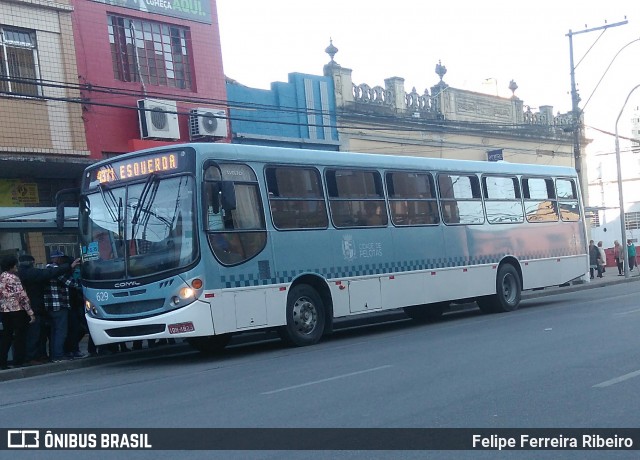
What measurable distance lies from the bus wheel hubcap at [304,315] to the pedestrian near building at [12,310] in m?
4.12

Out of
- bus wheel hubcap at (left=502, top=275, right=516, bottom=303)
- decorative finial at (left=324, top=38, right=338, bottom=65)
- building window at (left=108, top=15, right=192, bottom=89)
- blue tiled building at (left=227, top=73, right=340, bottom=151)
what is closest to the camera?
bus wheel hubcap at (left=502, top=275, right=516, bottom=303)

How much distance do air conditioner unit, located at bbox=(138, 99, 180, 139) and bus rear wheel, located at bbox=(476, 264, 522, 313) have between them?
8425mm

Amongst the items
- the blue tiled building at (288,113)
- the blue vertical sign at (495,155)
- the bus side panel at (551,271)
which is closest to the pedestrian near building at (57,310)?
the blue tiled building at (288,113)

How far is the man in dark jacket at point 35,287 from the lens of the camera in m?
13.6

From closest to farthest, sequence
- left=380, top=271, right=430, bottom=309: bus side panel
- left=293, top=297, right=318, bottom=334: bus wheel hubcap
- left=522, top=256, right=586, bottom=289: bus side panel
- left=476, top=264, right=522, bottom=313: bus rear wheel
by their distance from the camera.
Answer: left=293, top=297, right=318, bottom=334: bus wheel hubcap < left=380, top=271, right=430, bottom=309: bus side panel < left=476, top=264, right=522, bottom=313: bus rear wheel < left=522, top=256, right=586, bottom=289: bus side panel

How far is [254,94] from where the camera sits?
2455 cm

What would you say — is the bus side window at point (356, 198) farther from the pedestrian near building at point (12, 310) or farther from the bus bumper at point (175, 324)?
the pedestrian near building at point (12, 310)

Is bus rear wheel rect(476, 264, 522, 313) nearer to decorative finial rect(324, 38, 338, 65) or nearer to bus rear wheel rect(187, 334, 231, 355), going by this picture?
bus rear wheel rect(187, 334, 231, 355)

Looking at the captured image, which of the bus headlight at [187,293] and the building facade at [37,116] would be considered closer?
the bus headlight at [187,293]

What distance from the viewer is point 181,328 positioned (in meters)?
12.8

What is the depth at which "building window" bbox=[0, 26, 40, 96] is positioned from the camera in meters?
19.0

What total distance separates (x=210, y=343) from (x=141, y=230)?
9.13 ft

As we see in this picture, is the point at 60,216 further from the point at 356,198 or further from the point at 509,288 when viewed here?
the point at 509,288

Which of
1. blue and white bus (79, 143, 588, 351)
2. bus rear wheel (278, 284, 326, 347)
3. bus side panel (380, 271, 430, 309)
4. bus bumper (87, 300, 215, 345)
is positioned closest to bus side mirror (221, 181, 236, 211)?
blue and white bus (79, 143, 588, 351)
